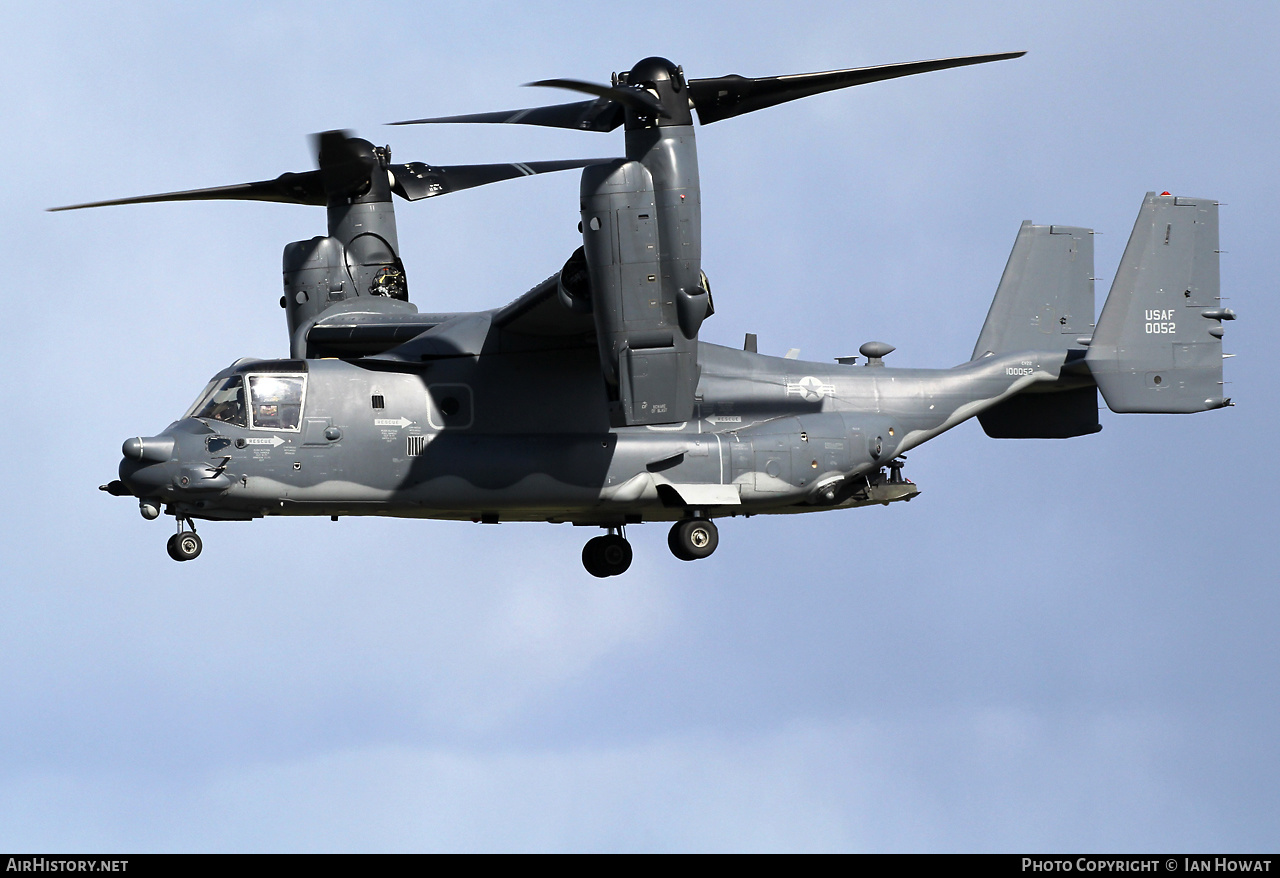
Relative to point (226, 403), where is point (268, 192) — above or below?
above

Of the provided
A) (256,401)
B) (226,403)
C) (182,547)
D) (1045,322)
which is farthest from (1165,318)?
(182,547)

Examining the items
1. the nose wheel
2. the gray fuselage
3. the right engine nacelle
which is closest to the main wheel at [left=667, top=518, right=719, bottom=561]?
the gray fuselage

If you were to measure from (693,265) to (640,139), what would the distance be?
1.32 metres

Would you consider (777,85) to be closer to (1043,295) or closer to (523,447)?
(523,447)

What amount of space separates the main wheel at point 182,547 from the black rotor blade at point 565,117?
4.83 m

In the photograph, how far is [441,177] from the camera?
23734mm

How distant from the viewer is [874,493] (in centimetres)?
2159

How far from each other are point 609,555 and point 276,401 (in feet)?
15.4

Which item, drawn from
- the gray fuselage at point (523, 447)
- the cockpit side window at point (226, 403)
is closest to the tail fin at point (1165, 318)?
the gray fuselage at point (523, 447)

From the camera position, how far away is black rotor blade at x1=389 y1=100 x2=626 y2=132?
722 inches

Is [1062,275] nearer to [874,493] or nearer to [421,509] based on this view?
[874,493]

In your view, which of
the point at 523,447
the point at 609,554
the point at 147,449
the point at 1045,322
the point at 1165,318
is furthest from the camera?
the point at 1045,322

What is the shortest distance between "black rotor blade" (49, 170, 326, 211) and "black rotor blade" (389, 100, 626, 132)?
16.6 ft

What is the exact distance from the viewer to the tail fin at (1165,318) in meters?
22.4
